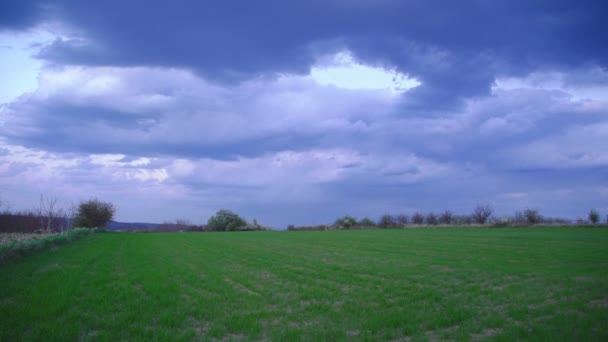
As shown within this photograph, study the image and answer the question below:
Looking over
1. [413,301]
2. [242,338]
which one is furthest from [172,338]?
[413,301]

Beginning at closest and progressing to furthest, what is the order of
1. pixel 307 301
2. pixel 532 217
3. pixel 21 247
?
pixel 307 301 < pixel 21 247 < pixel 532 217

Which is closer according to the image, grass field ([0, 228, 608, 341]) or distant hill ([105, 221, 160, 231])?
grass field ([0, 228, 608, 341])

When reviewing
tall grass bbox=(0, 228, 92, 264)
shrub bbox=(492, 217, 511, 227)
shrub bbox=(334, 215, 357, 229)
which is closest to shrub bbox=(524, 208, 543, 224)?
shrub bbox=(492, 217, 511, 227)

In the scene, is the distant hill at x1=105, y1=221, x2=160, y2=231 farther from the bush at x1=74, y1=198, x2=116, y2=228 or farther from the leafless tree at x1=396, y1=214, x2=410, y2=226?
the leafless tree at x1=396, y1=214, x2=410, y2=226

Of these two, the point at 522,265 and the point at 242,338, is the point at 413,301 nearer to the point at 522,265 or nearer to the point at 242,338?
the point at 242,338

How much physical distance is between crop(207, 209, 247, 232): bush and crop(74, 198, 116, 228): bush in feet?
53.3

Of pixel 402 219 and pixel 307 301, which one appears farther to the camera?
pixel 402 219

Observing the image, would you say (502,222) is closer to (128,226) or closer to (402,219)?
(402,219)

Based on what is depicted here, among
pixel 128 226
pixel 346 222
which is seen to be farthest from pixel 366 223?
pixel 128 226

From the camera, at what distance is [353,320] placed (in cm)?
669

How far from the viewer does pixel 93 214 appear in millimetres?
53906

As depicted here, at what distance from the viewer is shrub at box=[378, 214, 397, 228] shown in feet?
198

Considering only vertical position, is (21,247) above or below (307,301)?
above

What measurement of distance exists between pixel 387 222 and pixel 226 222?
2840cm
